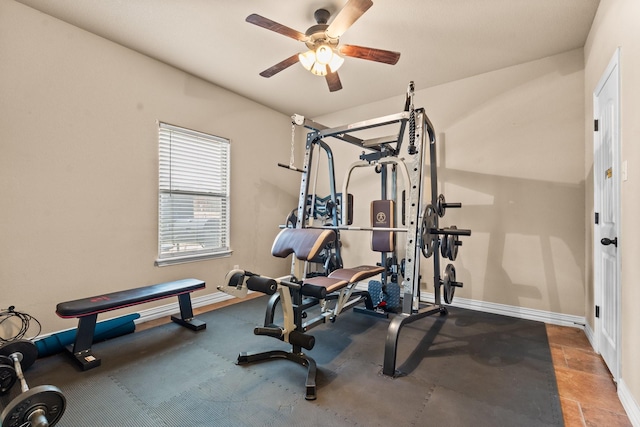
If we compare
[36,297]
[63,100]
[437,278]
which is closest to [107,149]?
[63,100]

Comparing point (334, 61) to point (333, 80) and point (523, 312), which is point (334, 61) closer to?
point (333, 80)

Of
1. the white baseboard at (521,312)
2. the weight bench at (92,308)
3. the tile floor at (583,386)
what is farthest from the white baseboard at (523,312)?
the weight bench at (92,308)

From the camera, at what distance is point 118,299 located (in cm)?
241

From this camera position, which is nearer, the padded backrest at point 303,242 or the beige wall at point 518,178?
the padded backrest at point 303,242

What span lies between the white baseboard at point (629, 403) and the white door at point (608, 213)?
0.13m

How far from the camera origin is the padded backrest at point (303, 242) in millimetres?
2227

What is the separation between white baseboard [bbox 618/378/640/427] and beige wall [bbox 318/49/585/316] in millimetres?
1441

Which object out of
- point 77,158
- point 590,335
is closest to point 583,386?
point 590,335

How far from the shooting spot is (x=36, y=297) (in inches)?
95.0

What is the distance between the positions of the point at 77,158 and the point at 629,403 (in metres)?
4.30

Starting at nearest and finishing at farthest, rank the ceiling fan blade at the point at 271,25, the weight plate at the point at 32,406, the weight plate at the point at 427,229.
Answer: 1. the weight plate at the point at 32,406
2. the ceiling fan blade at the point at 271,25
3. the weight plate at the point at 427,229

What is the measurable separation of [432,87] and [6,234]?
459 cm

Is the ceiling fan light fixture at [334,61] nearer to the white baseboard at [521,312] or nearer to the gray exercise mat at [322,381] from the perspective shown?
the gray exercise mat at [322,381]

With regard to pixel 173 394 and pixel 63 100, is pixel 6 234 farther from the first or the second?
pixel 173 394
